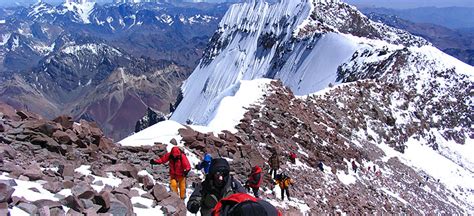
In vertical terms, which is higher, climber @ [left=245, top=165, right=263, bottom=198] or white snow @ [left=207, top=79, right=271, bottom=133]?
climber @ [left=245, top=165, right=263, bottom=198]

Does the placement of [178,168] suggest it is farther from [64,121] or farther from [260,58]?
A: [260,58]

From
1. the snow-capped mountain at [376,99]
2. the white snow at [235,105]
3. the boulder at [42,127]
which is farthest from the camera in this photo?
the snow-capped mountain at [376,99]

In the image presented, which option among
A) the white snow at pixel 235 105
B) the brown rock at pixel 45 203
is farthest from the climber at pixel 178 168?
the white snow at pixel 235 105

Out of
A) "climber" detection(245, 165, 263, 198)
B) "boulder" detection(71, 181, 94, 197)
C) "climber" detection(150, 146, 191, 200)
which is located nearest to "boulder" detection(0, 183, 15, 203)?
"boulder" detection(71, 181, 94, 197)

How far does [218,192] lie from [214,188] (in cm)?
13

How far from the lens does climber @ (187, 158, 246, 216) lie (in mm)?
9758

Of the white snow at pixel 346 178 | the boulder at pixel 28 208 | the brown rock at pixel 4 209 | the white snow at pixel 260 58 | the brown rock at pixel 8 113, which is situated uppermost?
the brown rock at pixel 4 209

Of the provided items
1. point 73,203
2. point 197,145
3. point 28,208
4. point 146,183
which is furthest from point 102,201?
point 197,145

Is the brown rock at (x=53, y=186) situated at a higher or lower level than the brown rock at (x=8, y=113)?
higher

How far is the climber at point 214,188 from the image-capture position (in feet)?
32.0

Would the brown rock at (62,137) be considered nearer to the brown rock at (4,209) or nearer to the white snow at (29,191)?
the white snow at (29,191)

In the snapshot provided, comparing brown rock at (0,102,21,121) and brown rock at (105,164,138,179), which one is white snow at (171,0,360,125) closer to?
brown rock at (0,102,21,121)

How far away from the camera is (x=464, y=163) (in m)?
49.4

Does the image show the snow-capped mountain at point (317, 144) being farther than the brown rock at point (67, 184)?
Yes
